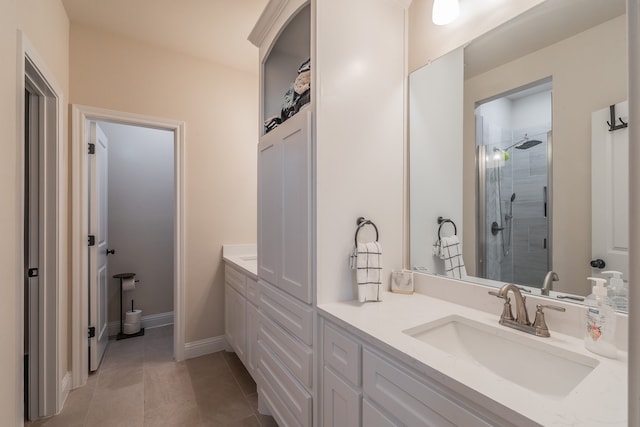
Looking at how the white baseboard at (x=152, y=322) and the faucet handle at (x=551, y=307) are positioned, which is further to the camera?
the white baseboard at (x=152, y=322)

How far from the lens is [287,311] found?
59.5 inches

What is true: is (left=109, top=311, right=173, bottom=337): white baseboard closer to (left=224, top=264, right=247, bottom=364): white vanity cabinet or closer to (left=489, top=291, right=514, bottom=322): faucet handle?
(left=224, top=264, right=247, bottom=364): white vanity cabinet

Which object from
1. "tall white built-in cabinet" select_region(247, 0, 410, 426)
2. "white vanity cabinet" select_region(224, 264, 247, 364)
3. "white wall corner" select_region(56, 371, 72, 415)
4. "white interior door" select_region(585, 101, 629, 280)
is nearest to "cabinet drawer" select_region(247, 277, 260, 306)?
"white vanity cabinet" select_region(224, 264, 247, 364)

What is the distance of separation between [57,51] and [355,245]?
2203 millimetres

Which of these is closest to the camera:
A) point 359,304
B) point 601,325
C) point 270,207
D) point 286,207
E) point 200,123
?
point 601,325

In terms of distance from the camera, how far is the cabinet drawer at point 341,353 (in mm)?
1061

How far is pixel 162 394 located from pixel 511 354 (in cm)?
219

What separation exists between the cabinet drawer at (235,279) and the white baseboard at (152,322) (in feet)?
3.89

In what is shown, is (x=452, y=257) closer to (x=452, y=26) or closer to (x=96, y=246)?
(x=452, y=26)

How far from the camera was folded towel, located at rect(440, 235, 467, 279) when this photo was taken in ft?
A: 4.47

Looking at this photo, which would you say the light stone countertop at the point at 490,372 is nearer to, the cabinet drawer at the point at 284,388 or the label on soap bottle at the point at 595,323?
the label on soap bottle at the point at 595,323

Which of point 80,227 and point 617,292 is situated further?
point 80,227

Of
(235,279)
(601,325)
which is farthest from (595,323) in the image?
(235,279)

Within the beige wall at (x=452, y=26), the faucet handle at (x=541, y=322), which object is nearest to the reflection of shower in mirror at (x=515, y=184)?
the faucet handle at (x=541, y=322)
